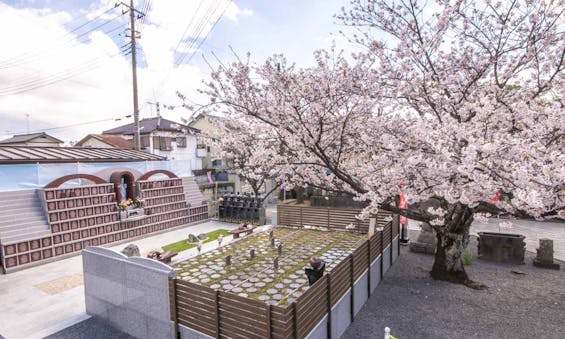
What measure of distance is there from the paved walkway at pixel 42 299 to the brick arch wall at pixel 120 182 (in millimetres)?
3669

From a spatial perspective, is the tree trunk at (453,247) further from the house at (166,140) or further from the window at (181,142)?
the window at (181,142)

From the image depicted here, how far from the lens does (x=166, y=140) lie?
30.7 meters

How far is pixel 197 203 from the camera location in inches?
792

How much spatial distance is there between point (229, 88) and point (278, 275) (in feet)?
20.1

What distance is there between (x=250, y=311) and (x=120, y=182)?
13.8 metres

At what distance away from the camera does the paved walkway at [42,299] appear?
310 inches

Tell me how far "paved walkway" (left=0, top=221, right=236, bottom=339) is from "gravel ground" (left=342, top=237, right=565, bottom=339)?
7784 mm

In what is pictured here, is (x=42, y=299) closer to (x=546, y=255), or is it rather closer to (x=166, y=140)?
(x=546, y=255)

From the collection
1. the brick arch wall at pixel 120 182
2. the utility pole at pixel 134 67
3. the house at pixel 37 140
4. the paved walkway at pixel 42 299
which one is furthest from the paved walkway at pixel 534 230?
the house at pixel 37 140

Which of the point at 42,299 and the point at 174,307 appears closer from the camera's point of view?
the point at 174,307

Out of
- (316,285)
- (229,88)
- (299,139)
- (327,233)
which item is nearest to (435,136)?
(299,139)

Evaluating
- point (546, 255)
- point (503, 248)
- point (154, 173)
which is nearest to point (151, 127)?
point (154, 173)

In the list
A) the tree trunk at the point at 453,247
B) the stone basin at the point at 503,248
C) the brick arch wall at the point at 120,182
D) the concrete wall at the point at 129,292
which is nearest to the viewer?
the concrete wall at the point at 129,292

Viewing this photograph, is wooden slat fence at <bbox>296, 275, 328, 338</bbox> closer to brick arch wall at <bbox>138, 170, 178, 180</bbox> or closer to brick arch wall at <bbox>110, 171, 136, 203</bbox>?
brick arch wall at <bbox>110, 171, 136, 203</bbox>
